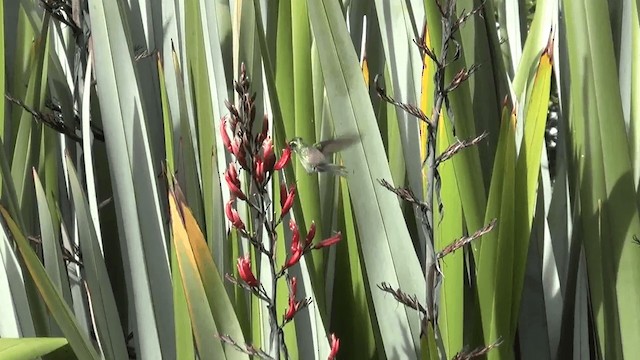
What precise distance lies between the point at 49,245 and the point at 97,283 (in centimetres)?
8

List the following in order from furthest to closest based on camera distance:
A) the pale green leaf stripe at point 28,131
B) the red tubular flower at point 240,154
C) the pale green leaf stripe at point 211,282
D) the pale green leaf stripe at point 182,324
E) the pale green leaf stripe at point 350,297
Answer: the pale green leaf stripe at point 28,131
the pale green leaf stripe at point 350,297
the pale green leaf stripe at point 182,324
the pale green leaf stripe at point 211,282
the red tubular flower at point 240,154

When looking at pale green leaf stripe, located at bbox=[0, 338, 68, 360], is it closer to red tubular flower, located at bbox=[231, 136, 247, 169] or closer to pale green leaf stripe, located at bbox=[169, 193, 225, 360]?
pale green leaf stripe, located at bbox=[169, 193, 225, 360]

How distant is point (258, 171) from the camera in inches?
26.0

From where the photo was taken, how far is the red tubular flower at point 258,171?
25.7 inches

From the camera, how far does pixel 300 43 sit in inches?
40.8

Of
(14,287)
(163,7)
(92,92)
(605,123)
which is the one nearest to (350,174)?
(605,123)

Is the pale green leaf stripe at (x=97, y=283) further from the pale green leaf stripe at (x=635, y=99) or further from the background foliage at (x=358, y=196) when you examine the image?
the pale green leaf stripe at (x=635, y=99)

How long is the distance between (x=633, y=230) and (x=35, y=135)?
0.93m

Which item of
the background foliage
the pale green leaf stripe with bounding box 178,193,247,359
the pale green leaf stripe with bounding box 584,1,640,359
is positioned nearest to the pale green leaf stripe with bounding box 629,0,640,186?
the background foliage

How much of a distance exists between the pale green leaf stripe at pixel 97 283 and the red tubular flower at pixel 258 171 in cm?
39

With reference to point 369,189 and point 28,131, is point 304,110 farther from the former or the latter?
point 28,131

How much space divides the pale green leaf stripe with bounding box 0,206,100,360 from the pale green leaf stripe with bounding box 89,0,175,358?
0.14 metres

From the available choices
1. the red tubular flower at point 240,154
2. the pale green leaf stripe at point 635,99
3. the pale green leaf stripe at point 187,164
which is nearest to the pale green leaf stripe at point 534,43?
the pale green leaf stripe at point 635,99

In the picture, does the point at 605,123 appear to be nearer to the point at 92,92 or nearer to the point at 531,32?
the point at 531,32
